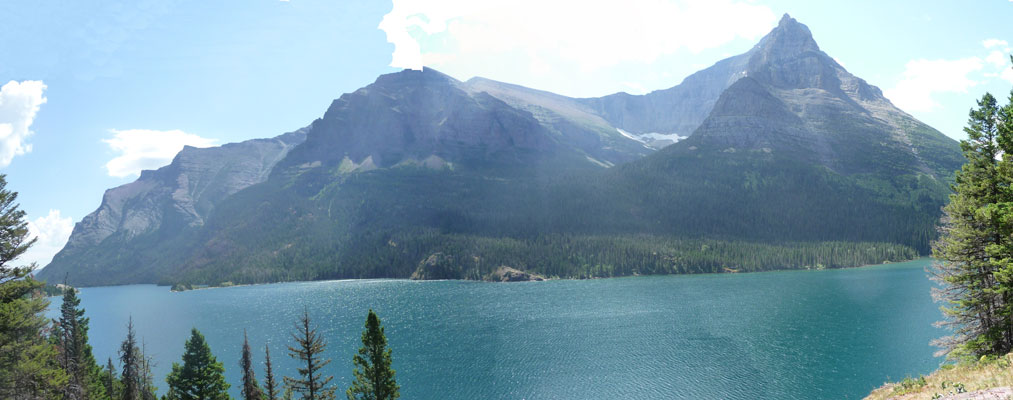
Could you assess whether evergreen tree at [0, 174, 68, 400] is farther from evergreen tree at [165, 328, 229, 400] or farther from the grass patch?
the grass patch

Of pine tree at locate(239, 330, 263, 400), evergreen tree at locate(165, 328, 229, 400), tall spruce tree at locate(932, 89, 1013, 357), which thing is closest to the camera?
tall spruce tree at locate(932, 89, 1013, 357)

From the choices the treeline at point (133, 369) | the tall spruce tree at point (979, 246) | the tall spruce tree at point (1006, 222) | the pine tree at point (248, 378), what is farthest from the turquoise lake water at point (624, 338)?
the tall spruce tree at point (1006, 222)

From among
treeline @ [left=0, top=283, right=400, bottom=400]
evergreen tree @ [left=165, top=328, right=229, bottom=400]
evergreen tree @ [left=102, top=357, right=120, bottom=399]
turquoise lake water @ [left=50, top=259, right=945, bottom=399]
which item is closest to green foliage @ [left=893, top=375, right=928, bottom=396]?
treeline @ [left=0, top=283, right=400, bottom=400]

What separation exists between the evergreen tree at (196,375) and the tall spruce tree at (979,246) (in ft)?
211

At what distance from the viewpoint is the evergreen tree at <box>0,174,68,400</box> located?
2734cm

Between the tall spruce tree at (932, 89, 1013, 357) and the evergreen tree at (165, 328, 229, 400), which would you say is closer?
the tall spruce tree at (932, 89, 1013, 357)

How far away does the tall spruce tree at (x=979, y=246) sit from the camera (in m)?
31.5

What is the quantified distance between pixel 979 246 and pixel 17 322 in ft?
203

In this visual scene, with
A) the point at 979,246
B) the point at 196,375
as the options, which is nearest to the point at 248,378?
the point at 196,375

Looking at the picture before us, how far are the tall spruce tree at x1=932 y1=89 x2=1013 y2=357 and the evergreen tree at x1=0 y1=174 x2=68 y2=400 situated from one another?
193 ft

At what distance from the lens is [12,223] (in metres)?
28.9

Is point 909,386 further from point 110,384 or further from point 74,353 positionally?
point 110,384

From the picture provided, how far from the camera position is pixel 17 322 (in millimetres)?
27328

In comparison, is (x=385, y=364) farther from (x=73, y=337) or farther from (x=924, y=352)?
(x=924, y=352)
